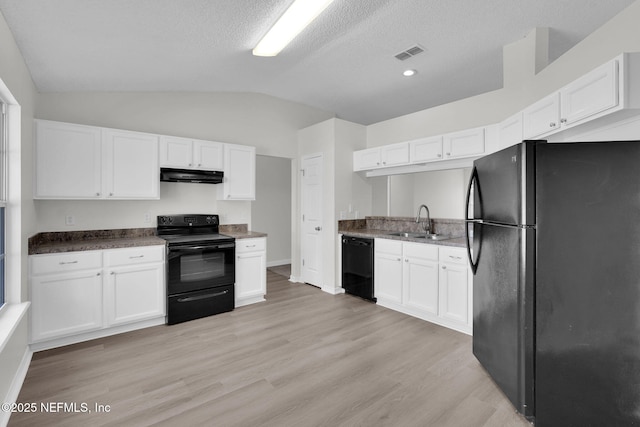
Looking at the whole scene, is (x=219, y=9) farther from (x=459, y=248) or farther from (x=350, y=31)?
(x=459, y=248)

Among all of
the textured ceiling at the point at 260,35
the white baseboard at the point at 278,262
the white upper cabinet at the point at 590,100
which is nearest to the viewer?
the white upper cabinet at the point at 590,100

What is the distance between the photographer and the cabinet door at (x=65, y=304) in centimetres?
261

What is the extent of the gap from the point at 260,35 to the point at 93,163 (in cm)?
214

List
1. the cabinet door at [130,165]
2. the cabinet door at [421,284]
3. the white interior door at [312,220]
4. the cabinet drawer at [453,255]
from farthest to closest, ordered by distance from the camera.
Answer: the white interior door at [312,220]
the cabinet door at [421,284]
the cabinet door at [130,165]
the cabinet drawer at [453,255]

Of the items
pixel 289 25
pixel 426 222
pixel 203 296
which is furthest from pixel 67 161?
pixel 426 222

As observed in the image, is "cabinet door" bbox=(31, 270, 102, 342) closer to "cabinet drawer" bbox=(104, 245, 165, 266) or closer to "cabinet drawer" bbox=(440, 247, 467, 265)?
"cabinet drawer" bbox=(104, 245, 165, 266)

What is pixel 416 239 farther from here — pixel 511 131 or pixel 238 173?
pixel 238 173

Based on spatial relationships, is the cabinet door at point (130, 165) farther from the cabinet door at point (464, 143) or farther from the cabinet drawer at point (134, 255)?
the cabinet door at point (464, 143)

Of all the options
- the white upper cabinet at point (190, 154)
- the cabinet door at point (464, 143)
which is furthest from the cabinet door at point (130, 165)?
the cabinet door at point (464, 143)

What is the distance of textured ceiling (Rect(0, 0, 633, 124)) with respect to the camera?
209 centimetres

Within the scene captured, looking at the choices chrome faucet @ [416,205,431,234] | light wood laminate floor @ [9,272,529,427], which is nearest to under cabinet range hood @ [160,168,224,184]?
light wood laminate floor @ [9,272,529,427]

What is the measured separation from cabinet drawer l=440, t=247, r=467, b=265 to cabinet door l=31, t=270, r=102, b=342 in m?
3.44

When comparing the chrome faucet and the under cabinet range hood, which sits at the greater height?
the under cabinet range hood

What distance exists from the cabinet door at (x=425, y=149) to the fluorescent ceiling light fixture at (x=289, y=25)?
6.58 feet
